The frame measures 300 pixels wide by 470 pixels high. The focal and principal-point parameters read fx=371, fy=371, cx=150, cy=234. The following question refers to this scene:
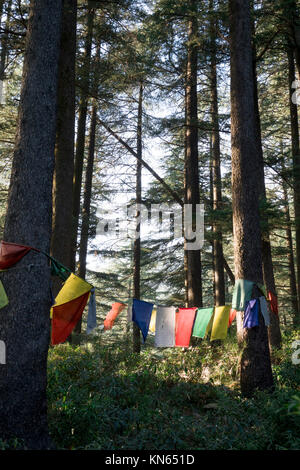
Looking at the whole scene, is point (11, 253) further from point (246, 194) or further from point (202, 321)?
point (202, 321)

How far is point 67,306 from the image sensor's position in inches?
252

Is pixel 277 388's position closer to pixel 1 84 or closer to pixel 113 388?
pixel 113 388

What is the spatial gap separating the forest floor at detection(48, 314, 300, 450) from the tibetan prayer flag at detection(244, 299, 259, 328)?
1228 millimetres

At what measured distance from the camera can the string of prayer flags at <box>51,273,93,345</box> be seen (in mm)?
6340

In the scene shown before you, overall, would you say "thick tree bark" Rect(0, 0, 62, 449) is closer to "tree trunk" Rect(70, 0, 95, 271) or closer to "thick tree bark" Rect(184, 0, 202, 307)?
"tree trunk" Rect(70, 0, 95, 271)

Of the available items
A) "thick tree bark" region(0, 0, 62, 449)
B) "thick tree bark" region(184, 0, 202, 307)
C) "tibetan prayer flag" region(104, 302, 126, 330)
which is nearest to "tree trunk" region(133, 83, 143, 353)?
"thick tree bark" region(184, 0, 202, 307)

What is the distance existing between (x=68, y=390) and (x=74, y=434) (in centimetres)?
100

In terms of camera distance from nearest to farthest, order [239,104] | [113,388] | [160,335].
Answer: [113,388], [239,104], [160,335]

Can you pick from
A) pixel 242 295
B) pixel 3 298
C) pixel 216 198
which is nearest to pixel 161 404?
pixel 242 295

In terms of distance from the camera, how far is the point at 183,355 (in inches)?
377

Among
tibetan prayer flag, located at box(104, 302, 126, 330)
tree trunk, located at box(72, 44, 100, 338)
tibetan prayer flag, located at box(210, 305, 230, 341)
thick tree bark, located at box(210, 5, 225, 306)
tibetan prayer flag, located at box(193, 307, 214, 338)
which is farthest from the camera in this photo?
thick tree bark, located at box(210, 5, 225, 306)

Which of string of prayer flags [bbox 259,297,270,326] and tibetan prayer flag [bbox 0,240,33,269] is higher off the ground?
tibetan prayer flag [bbox 0,240,33,269]

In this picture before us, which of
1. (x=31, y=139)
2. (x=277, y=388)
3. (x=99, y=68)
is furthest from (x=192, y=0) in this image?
(x=277, y=388)

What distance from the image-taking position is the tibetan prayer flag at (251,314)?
7024 mm
